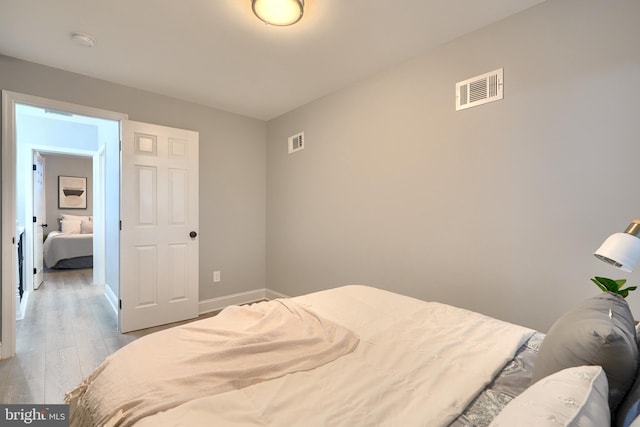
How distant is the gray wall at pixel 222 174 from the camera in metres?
2.90

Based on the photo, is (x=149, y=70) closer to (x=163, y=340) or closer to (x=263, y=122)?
(x=263, y=122)

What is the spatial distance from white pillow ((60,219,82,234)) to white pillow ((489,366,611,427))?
8.29m

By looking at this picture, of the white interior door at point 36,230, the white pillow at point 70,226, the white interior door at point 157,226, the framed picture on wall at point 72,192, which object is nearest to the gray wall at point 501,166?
the white interior door at point 157,226

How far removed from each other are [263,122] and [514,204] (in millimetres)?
3078

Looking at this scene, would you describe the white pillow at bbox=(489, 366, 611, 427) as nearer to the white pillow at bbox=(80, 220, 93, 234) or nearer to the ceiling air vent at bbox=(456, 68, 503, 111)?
the ceiling air vent at bbox=(456, 68, 503, 111)

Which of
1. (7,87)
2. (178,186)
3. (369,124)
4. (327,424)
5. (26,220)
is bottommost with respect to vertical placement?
(327,424)

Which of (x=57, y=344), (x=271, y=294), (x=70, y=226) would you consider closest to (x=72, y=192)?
(x=70, y=226)

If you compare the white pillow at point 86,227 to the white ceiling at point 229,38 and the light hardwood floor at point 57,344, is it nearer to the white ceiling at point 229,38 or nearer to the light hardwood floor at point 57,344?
the light hardwood floor at point 57,344

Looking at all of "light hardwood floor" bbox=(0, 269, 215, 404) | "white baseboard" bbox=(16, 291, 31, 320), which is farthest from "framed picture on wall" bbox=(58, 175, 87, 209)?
"white baseboard" bbox=(16, 291, 31, 320)

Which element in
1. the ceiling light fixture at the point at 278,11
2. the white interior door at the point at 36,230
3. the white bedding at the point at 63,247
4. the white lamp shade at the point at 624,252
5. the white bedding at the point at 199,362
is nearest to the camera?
the white bedding at the point at 199,362

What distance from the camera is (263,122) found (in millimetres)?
3926

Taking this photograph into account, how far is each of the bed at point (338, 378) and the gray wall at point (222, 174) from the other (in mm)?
2330

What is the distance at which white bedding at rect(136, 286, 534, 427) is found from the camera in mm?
755

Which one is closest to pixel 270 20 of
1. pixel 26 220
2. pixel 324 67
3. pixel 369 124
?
pixel 324 67
